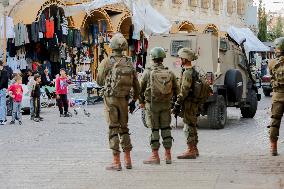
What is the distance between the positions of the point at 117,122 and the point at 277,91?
2784 millimetres

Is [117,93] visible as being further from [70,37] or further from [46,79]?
[70,37]

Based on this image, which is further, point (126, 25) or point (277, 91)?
point (126, 25)

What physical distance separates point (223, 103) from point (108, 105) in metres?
6.14

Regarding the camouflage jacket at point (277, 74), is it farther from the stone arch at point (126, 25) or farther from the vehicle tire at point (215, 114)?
the stone arch at point (126, 25)

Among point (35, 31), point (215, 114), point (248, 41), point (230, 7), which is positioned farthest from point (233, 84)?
point (230, 7)

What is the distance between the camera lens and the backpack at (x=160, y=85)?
9023 millimetres

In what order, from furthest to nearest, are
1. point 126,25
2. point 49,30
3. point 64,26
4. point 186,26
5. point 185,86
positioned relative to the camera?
point 186,26 → point 126,25 → point 64,26 → point 49,30 → point 185,86

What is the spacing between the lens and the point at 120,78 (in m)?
8.57

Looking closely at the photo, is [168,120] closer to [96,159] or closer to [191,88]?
[191,88]

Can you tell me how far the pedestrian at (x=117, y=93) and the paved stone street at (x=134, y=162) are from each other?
Answer: 0.34 metres

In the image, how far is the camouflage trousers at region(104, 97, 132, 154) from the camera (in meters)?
8.56

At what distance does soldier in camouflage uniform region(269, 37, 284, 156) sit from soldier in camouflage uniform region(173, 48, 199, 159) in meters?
1.25

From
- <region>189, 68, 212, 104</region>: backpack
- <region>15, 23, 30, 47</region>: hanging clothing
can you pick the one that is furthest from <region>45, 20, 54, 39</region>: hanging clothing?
<region>189, 68, 212, 104</region>: backpack

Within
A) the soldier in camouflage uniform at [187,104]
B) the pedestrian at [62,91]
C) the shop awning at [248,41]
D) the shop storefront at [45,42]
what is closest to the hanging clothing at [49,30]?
the shop storefront at [45,42]
